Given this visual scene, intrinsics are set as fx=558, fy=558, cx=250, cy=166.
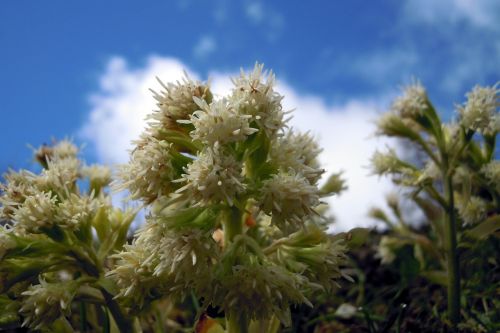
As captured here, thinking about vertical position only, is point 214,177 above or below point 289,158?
below

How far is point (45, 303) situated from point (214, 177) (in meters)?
0.93

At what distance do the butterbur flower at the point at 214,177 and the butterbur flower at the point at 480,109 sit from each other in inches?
71.7

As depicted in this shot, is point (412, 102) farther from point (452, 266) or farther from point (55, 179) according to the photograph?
point (55, 179)

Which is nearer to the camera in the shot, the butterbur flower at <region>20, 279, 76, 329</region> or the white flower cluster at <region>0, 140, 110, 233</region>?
the butterbur flower at <region>20, 279, 76, 329</region>

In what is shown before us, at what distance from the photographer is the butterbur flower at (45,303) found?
7.47 ft

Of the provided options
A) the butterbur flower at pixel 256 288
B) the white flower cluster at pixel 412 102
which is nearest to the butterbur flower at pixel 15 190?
the butterbur flower at pixel 256 288

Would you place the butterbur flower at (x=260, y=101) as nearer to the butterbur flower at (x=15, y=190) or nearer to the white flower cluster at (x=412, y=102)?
the butterbur flower at (x=15, y=190)

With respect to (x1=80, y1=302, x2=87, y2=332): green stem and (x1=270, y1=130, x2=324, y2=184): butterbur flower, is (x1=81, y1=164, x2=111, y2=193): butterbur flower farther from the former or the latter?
(x1=270, y1=130, x2=324, y2=184): butterbur flower

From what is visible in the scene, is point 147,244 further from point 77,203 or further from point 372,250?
point 372,250

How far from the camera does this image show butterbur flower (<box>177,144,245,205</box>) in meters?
2.01

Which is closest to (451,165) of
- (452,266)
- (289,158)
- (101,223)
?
(452,266)

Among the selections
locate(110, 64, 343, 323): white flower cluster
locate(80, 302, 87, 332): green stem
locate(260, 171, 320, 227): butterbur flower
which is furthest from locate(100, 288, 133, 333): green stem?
locate(260, 171, 320, 227): butterbur flower

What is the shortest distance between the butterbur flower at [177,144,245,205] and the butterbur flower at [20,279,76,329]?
2.35ft

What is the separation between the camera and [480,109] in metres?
3.26
